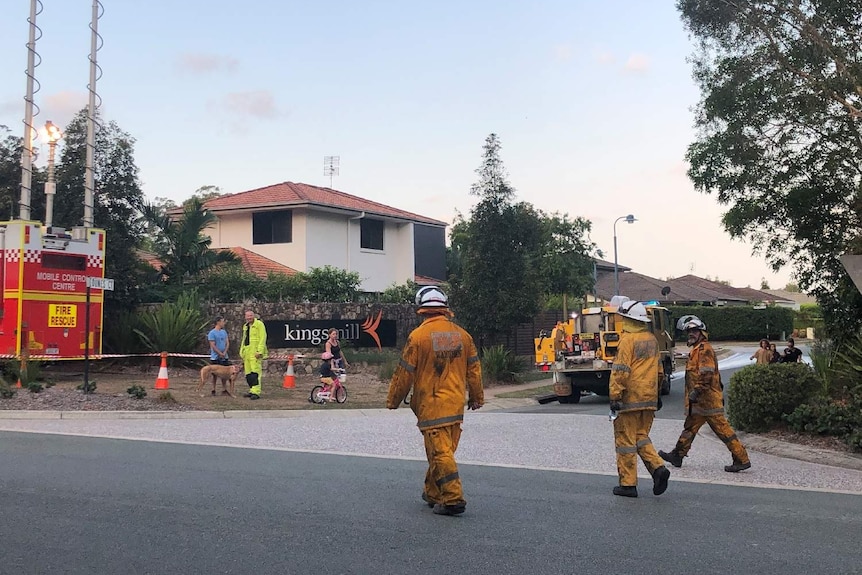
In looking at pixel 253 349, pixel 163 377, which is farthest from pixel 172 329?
pixel 253 349

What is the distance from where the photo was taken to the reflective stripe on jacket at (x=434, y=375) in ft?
22.3

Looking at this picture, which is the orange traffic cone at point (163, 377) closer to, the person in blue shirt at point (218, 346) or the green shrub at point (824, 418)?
the person in blue shirt at point (218, 346)

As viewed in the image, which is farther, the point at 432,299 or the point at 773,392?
the point at 773,392

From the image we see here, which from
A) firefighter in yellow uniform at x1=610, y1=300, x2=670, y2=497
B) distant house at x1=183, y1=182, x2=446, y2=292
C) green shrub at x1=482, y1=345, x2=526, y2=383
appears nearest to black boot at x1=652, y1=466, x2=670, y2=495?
firefighter in yellow uniform at x1=610, y1=300, x2=670, y2=497

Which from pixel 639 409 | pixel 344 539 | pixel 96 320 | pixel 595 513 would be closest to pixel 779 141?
pixel 639 409

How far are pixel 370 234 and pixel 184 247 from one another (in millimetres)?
10908

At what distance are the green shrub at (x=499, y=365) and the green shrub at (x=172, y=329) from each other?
761 centimetres

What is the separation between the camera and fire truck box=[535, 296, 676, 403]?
61.9ft

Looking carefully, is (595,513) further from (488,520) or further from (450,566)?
(450,566)

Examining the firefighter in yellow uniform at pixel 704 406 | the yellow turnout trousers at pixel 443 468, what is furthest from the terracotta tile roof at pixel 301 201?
the yellow turnout trousers at pixel 443 468

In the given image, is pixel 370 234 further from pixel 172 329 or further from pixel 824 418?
pixel 824 418

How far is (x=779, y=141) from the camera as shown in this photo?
15758mm

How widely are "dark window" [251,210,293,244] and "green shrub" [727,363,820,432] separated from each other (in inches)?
888

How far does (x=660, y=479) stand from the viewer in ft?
24.4
